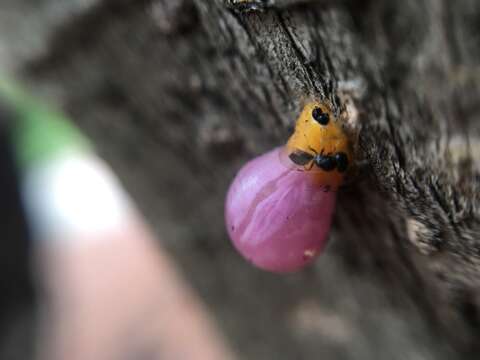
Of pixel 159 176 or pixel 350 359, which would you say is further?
pixel 350 359

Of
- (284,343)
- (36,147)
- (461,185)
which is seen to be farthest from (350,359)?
(36,147)

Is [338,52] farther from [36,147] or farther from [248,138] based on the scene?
[36,147]

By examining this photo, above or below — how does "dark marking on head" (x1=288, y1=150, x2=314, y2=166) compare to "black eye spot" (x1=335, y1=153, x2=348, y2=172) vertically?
above

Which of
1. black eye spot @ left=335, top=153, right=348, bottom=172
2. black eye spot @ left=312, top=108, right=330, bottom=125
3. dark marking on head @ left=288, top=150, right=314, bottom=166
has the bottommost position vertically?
black eye spot @ left=335, top=153, right=348, bottom=172

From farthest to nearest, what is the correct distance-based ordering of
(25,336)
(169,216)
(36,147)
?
(36,147)
(25,336)
(169,216)

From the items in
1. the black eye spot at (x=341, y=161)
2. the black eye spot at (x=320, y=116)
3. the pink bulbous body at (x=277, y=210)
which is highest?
the black eye spot at (x=320, y=116)
